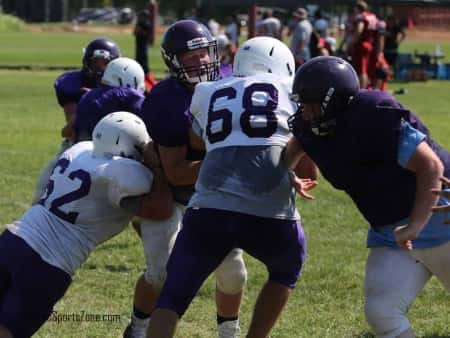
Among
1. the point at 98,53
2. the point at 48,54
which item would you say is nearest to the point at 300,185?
the point at 98,53

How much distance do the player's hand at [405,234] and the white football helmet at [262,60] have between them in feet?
3.19

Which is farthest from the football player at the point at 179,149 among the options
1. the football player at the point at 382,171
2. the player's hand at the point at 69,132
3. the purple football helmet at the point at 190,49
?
the player's hand at the point at 69,132

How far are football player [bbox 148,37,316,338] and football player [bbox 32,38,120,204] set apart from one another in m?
2.35

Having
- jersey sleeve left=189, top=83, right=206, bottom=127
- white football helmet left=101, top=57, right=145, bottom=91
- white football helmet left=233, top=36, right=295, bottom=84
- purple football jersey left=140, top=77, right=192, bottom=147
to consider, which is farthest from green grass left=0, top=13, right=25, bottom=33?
jersey sleeve left=189, top=83, right=206, bottom=127

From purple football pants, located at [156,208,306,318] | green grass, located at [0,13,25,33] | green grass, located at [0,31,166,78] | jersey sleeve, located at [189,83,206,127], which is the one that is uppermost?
jersey sleeve, located at [189,83,206,127]

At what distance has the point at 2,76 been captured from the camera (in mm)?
23312

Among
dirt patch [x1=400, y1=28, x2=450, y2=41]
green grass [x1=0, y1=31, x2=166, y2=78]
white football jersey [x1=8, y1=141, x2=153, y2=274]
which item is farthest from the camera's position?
dirt patch [x1=400, y1=28, x2=450, y2=41]

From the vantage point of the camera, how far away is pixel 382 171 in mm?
4047

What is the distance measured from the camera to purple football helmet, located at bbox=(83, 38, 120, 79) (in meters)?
6.64

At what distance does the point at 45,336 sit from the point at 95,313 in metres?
0.47

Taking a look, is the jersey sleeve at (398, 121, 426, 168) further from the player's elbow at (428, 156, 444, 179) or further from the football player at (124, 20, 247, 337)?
the football player at (124, 20, 247, 337)

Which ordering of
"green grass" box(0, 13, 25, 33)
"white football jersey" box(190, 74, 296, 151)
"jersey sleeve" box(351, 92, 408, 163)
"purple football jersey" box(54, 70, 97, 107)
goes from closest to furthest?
"jersey sleeve" box(351, 92, 408, 163), "white football jersey" box(190, 74, 296, 151), "purple football jersey" box(54, 70, 97, 107), "green grass" box(0, 13, 25, 33)

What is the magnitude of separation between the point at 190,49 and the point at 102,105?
1220 mm

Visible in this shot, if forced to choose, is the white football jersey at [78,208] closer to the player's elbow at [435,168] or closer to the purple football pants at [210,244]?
the purple football pants at [210,244]
